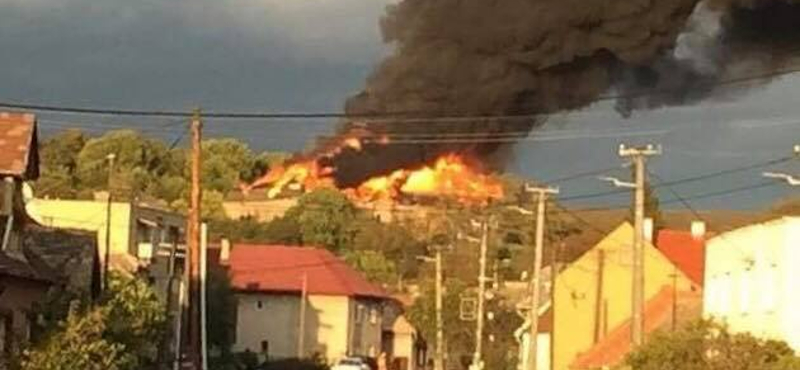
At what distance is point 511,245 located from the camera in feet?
439

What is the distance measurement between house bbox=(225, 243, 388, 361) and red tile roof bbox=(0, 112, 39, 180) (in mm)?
66638

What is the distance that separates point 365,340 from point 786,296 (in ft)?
223

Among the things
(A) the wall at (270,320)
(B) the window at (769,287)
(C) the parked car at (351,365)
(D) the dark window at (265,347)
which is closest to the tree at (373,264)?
(A) the wall at (270,320)

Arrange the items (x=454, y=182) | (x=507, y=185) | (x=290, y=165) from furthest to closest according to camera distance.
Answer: (x=507, y=185), (x=290, y=165), (x=454, y=182)

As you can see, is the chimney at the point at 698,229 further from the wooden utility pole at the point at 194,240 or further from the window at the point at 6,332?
the window at the point at 6,332

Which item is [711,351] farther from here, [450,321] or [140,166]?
[140,166]

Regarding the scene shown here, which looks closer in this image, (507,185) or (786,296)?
(786,296)

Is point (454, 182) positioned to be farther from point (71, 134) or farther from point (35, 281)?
point (71, 134)

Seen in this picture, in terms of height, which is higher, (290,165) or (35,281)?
(290,165)

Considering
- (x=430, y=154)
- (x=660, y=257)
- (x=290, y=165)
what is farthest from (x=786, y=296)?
(x=660, y=257)

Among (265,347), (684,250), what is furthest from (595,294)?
(265,347)

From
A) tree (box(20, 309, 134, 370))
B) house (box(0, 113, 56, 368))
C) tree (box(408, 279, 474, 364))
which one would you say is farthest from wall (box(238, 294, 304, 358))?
tree (box(20, 309, 134, 370))

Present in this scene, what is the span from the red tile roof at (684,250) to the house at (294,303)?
2309 centimetres

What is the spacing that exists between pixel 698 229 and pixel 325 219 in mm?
37042
